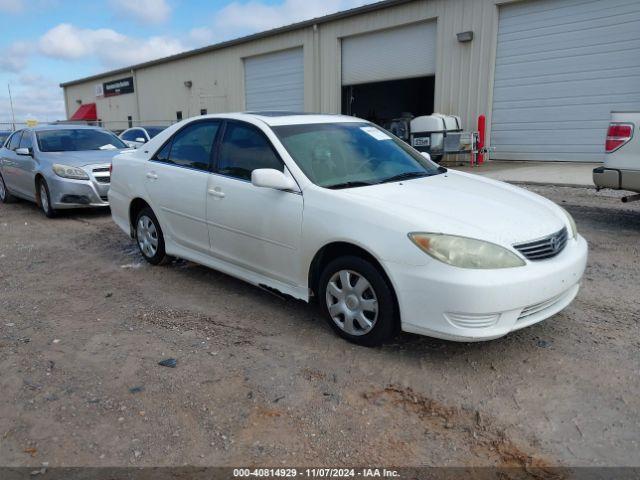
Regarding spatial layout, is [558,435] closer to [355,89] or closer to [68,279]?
[68,279]

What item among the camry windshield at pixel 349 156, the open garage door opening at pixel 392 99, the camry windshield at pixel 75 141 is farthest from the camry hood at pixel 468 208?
the open garage door opening at pixel 392 99

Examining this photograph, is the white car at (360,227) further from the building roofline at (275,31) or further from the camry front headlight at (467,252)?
the building roofline at (275,31)

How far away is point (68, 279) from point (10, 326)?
4.08ft

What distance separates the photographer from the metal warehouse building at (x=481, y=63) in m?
13.6

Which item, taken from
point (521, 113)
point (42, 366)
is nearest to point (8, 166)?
point (42, 366)

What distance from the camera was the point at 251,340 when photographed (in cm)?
378

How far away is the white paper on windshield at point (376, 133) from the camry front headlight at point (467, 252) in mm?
1750

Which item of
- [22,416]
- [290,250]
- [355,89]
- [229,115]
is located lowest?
[22,416]

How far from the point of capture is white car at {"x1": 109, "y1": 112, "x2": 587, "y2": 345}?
122 inches

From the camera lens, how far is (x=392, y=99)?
1027 inches

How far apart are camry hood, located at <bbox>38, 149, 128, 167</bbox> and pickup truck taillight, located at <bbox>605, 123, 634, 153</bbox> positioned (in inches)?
280

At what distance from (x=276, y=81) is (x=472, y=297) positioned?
20.2 m

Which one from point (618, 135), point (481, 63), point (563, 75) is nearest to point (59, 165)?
point (618, 135)

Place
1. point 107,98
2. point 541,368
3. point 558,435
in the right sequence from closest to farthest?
point 558,435, point 541,368, point 107,98
